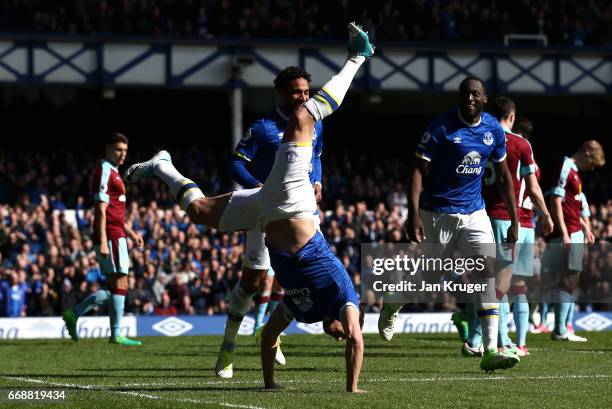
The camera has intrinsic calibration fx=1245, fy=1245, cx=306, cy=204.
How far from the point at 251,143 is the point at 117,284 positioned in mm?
5452

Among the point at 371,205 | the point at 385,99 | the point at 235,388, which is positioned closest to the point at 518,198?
the point at 235,388

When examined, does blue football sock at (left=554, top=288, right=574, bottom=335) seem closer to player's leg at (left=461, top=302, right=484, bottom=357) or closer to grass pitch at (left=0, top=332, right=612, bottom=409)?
grass pitch at (left=0, top=332, right=612, bottom=409)

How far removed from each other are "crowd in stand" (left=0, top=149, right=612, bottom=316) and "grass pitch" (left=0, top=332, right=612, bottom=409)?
6.93 metres

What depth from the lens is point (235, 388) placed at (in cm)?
973

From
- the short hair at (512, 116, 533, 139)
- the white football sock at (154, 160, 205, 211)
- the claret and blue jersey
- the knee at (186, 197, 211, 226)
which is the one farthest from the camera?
the short hair at (512, 116, 533, 139)

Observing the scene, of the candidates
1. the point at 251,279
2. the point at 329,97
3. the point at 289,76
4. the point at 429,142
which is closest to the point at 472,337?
the point at 429,142

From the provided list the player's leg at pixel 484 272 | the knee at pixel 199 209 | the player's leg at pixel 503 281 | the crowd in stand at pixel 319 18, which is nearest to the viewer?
the knee at pixel 199 209

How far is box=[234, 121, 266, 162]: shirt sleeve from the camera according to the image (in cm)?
1159

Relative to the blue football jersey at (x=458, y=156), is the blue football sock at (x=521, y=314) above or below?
below

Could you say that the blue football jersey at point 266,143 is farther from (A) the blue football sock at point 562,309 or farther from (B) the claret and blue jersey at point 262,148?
(A) the blue football sock at point 562,309

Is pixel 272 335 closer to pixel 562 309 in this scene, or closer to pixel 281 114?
pixel 281 114

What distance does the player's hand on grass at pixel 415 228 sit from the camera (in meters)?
11.4

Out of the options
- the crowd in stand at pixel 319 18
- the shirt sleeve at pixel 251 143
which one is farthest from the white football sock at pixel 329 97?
the crowd in stand at pixel 319 18

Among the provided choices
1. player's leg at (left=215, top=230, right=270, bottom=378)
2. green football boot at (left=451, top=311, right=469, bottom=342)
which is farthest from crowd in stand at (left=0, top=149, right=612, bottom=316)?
player's leg at (left=215, top=230, right=270, bottom=378)
